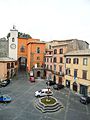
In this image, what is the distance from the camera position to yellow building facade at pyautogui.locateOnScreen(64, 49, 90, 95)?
4219cm

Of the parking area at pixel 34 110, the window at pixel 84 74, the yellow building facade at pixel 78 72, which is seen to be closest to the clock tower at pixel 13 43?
the yellow building facade at pixel 78 72

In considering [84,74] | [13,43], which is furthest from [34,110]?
[13,43]

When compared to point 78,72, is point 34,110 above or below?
below

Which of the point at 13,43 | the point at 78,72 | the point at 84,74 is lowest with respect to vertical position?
the point at 84,74

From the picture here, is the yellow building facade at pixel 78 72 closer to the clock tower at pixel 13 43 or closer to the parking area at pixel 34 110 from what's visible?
the parking area at pixel 34 110

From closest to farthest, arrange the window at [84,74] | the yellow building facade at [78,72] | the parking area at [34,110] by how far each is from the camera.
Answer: the parking area at [34,110], the yellow building facade at [78,72], the window at [84,74]

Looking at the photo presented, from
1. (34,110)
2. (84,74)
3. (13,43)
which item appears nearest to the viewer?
(34,110)

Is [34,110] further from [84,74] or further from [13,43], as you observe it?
[13,43]

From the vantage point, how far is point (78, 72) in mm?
45406

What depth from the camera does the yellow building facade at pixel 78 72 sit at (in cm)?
4219

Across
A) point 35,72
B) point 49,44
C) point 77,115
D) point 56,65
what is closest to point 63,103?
point 77,115

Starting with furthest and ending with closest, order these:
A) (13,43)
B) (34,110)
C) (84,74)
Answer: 1. (13,43)
2. (84,74)
3. (34,110)

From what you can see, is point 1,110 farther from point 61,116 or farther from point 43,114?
point 61,116

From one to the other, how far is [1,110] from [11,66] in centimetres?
3445
